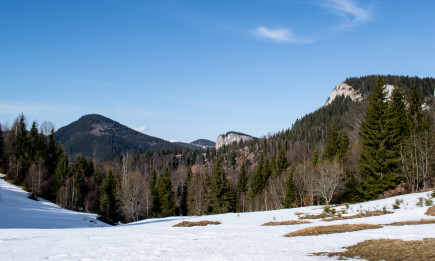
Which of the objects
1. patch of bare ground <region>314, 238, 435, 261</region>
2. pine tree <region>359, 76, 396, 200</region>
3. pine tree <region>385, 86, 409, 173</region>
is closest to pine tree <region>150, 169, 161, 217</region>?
pine tree <region>359, 76, 396, 200</region>

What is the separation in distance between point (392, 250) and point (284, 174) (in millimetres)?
57769

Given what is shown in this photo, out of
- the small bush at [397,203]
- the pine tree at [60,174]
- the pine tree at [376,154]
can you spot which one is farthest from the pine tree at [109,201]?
the small bush at [397,203]

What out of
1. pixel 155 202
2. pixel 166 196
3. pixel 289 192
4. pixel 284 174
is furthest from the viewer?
pixel 155 202

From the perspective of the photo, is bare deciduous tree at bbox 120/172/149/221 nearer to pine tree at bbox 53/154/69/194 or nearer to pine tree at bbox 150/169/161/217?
pine tree at bbox 150/169/161/217

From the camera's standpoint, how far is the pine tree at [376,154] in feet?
116

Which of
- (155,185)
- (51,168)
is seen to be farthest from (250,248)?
(51,168)

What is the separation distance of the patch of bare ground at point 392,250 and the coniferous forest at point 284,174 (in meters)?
25.3

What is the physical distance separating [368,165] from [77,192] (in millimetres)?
61038

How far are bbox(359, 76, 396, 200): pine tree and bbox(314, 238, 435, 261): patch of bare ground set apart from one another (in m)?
27.0

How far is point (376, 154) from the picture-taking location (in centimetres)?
3600

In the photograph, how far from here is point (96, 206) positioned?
256 feet

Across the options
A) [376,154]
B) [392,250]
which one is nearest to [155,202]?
[376,154]

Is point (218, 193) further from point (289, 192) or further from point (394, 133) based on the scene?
point (394, 133)

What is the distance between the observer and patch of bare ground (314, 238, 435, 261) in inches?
341
